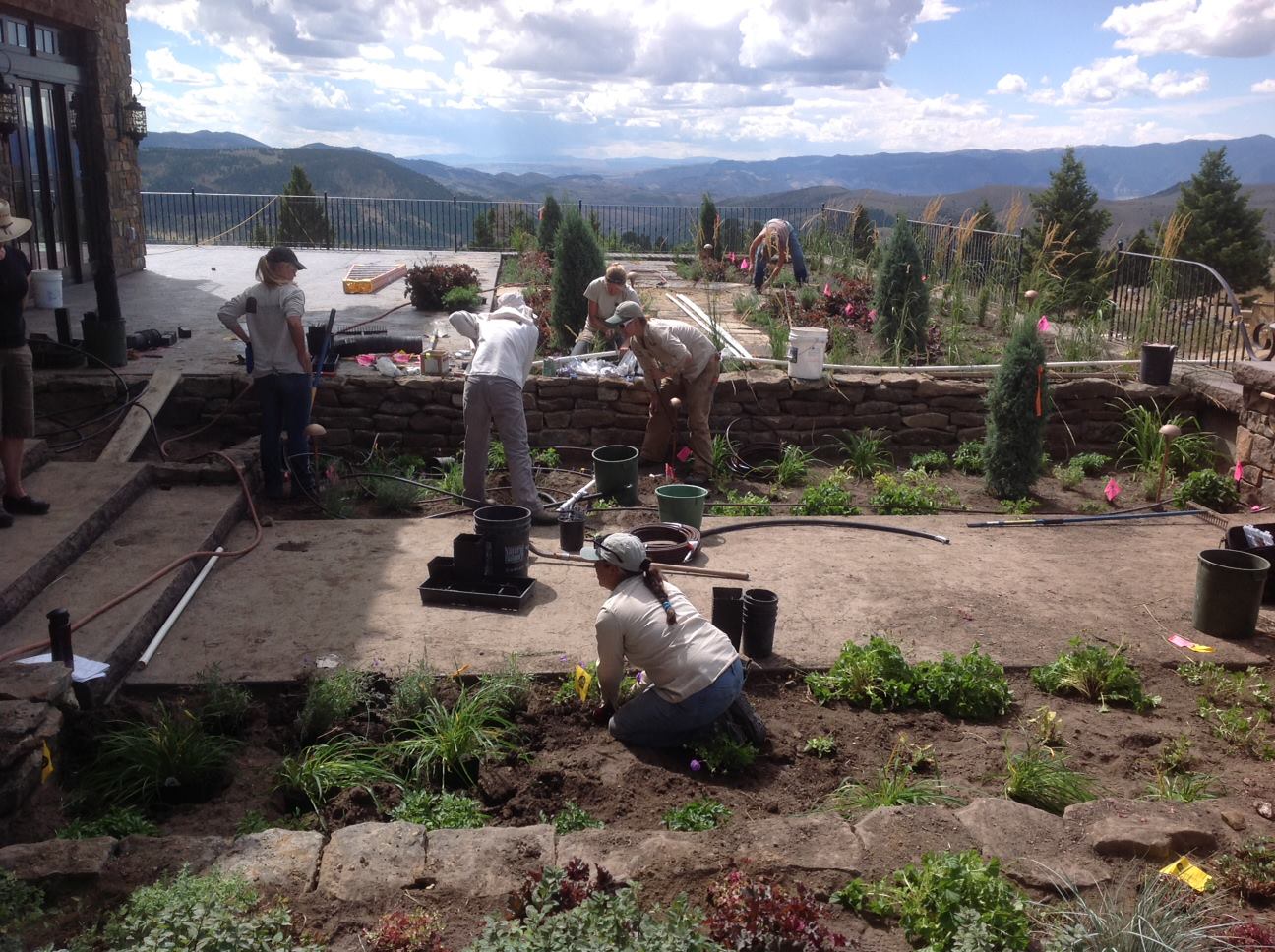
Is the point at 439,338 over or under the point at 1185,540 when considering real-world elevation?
over

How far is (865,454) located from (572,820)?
566 cm

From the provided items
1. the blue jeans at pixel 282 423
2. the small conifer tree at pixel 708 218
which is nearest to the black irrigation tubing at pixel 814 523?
the blue jeans at pixel 282 423

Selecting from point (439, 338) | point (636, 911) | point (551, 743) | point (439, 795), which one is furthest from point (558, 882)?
point (439, 338)

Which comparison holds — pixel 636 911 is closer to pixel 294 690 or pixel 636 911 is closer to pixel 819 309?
pixel 294 690

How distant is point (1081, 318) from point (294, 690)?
9.07 meters

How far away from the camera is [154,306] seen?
1196cm

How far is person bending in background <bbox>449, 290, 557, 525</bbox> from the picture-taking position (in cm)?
711

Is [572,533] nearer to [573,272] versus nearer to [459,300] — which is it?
[573,272]

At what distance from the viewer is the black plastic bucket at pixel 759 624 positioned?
5219 millimetres

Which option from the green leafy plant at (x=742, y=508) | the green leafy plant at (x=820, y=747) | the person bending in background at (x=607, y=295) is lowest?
the green leafy plant at (x=820, y=747)

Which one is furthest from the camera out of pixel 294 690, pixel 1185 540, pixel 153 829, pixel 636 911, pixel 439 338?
pixel 439 338

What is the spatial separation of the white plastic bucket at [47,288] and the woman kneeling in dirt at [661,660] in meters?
8.90

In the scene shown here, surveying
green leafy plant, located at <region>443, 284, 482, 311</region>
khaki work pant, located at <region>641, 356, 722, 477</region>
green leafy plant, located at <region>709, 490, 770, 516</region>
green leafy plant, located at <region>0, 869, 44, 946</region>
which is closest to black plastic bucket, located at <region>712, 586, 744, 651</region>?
green leafy plant, located at <region>709, 490, 770, 516</region>

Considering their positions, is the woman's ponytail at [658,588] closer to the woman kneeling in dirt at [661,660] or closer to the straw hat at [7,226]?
the woman kneeling in dirt at [661,660]
